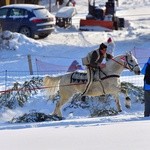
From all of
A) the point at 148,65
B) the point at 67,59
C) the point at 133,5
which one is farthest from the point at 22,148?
the point at 133,5

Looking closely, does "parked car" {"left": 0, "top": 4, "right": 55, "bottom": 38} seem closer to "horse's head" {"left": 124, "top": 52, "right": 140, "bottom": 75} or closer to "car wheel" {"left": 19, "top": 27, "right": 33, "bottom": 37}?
"car wheel" {"left": 19, "top": 27, "right": 33, "bottom": 37}

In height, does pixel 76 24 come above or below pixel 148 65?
below

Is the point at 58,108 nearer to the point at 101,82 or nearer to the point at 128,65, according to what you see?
the point at 101,82

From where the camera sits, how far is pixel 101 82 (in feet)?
48.3

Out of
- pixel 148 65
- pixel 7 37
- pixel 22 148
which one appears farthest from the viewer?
pixel 7 37

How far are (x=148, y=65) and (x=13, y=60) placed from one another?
13.0 metres

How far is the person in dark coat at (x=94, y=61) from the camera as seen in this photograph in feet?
47.1

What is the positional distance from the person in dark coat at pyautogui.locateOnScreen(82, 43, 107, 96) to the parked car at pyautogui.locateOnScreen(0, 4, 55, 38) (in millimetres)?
15265

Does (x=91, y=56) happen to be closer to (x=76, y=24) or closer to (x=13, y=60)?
(x=13, y=60)

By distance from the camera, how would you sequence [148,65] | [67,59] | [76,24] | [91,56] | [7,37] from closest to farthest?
[148,65]
[91,56]
[67,59]
[7,37]
[76,24]

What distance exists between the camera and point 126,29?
35.7 meters

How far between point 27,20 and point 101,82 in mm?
15614

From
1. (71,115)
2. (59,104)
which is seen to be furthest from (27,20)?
(71,115)

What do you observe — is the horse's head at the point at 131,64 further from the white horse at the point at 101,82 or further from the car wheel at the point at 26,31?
the car wheel at the point at 26,31
